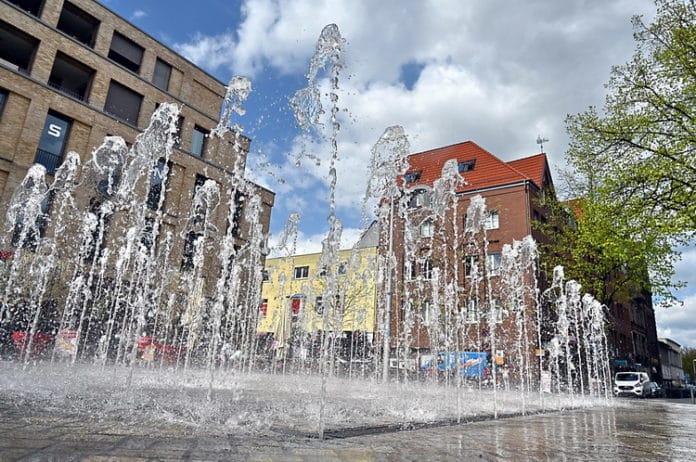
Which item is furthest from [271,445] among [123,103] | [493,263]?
[493,263]

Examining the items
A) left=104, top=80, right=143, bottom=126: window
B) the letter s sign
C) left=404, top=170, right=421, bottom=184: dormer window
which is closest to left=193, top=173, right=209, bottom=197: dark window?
left=104, top=80, right=143, bottom=126: window

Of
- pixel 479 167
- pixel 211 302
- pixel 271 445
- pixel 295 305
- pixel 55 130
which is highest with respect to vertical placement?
pixel 479 167

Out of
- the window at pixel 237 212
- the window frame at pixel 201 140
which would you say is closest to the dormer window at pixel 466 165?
the window at pixel 237 212

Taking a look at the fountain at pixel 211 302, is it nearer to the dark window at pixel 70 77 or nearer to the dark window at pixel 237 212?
the dark window at pixel 237 212

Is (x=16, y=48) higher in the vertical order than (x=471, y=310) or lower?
higher

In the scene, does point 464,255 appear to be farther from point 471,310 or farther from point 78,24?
point 78,24

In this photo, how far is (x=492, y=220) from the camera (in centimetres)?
3019

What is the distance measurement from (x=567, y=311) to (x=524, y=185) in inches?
361

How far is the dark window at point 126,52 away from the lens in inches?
934

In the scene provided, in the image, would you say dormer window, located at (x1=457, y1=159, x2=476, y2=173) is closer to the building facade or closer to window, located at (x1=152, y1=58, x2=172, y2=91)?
the building facade

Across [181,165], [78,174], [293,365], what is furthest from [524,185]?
[78,174]

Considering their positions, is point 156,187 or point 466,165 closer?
point 156,187

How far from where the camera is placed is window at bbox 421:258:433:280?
30545 mm

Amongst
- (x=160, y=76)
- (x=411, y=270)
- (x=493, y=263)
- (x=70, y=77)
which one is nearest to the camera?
(x=70, y=77)
